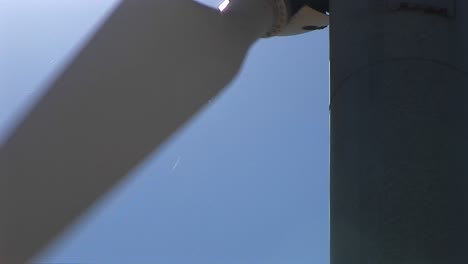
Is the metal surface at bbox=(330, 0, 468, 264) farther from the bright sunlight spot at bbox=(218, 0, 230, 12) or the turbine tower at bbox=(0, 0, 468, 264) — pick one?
A: the bright sunlight spot at bbox=(218, 0, 230, 12)

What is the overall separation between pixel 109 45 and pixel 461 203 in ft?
6.31

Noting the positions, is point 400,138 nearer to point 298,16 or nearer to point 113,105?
point 113,105

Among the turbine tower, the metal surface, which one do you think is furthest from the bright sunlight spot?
the metal surface

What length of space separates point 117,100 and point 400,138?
1550 mm

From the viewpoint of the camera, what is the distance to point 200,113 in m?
4.12

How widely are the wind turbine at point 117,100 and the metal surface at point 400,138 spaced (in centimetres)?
109

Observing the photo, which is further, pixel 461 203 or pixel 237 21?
pixel 237 21

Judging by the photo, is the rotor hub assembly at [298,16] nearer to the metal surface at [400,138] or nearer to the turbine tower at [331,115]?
the turbine tower at [331,115]

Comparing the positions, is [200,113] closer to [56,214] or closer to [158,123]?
[158,123]

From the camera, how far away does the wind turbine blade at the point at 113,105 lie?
10.9 ft

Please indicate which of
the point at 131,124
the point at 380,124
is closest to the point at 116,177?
the point at 131,124

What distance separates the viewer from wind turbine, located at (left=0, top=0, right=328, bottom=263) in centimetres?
332

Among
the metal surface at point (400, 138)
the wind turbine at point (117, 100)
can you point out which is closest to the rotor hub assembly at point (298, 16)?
the wind turbine at point (117, 100)

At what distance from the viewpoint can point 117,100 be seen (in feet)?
12.2
